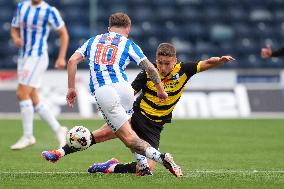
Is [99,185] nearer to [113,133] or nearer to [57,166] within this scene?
[113,133]

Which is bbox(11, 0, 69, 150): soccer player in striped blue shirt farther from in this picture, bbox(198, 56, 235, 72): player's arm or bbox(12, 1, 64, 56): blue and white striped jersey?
bbox(198, 56, 235, 72): player's arm

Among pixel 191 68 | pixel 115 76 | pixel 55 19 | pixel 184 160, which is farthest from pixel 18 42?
pixel 115 76

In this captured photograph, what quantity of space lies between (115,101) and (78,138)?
60 cm

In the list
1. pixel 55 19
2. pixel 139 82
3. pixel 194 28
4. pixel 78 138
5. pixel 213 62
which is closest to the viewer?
pixel 78 138

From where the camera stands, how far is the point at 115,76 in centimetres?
787

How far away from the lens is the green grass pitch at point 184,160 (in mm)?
7333

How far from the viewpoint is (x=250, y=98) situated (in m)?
19.0

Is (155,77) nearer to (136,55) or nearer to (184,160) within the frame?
(136,55)

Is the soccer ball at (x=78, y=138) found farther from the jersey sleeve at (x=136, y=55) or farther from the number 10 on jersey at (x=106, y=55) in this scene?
the jersey sleeve at (x=136, y=55)

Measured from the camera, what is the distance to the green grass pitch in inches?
289

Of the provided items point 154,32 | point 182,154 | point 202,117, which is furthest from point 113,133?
point 154,32

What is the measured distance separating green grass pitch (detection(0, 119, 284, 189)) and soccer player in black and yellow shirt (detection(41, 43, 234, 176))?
0.21m

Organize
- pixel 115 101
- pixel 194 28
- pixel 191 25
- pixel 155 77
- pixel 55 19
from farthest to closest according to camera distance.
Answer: pixel 191 25 → pixel 194 28 → pixel 55 19 → pixel 115 101 → pixel 155 77

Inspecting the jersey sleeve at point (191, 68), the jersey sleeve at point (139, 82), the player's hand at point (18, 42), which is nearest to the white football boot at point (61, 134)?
the player's hand at point (18, 42)
